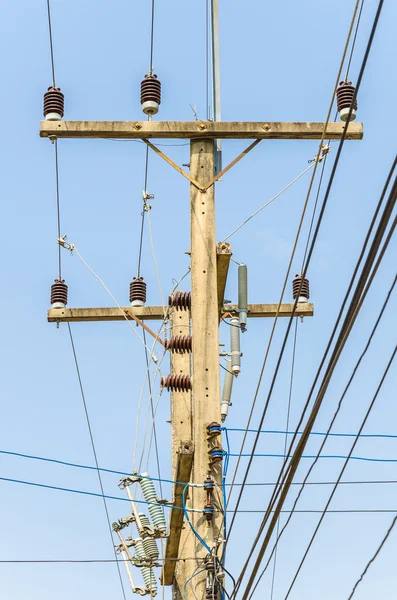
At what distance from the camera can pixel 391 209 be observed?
6.32 metres

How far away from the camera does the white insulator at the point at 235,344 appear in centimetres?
1160

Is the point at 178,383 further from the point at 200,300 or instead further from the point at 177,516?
the point at 177,516

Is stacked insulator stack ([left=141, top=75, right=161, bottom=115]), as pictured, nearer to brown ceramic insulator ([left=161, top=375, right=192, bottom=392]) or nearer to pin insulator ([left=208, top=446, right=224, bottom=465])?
brown ceramic insulator ([left=161, top=375, right=192, bottom=392])

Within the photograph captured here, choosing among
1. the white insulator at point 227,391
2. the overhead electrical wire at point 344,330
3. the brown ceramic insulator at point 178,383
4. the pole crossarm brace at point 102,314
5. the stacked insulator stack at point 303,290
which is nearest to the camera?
the overhead electrical wire at point 344,330

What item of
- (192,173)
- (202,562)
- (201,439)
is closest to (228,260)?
(192,173)

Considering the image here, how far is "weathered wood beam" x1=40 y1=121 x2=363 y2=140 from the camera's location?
11.4 metres

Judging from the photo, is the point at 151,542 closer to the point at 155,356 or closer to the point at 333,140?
the point at 155,356

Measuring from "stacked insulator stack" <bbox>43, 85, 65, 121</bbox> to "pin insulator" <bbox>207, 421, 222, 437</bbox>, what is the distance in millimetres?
3351

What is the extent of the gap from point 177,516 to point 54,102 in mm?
4010

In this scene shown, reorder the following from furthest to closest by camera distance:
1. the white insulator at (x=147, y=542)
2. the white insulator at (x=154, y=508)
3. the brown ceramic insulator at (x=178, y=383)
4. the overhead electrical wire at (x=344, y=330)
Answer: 1. the brown ceramic insulator at (x=178, y=383)
2. the white insulator at (x=147, y=542)
3. the white insulator at (x=154, y=508)
4. the overhead electrical wire at (x=344, y=330)

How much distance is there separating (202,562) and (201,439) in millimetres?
993

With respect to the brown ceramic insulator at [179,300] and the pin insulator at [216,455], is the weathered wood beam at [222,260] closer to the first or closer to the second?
the brown ceramic insulator at [179,300]

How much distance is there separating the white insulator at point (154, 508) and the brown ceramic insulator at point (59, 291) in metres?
3.58

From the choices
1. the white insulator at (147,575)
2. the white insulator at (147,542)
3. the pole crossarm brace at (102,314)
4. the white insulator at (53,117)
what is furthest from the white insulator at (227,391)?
the pole crossarm brace at (102,314)
